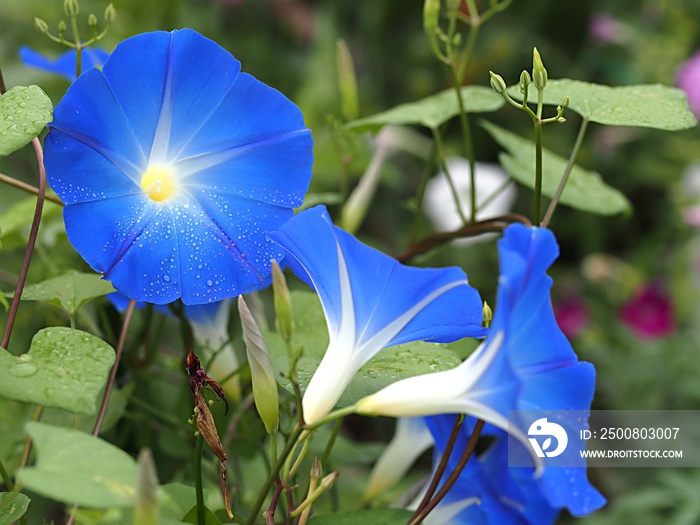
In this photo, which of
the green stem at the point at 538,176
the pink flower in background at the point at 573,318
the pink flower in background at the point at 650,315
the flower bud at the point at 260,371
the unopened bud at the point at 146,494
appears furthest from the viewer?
the pink flower in background at the point at 573,318

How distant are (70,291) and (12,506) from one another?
0.16 m

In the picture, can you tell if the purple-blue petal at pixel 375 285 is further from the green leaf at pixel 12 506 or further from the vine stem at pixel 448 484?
the green leaf at pixel 12 506

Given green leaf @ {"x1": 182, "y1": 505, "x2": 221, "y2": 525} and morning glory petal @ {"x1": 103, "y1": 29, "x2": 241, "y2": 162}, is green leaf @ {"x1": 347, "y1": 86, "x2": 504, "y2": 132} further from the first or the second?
green leaf @ {"x1": 182, "y1": 505, "x2": 221, "y2": 525}

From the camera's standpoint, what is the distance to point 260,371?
439 millimetres

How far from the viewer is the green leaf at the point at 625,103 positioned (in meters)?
0.60

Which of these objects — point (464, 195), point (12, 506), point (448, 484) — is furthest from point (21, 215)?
point (464, 195)

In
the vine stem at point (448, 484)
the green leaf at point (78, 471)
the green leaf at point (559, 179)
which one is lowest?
the green leaf at point (78, 471)

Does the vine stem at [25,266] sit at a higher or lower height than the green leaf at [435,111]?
lower

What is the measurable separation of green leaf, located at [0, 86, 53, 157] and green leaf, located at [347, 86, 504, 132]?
12.5 inches

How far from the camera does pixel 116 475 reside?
341 mm

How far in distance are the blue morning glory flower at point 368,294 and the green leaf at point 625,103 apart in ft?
0.66

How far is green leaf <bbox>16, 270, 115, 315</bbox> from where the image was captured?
54 centimetres

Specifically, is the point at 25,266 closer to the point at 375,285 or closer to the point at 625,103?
the point at 375,285

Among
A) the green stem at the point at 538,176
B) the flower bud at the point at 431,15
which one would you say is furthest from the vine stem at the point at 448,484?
the flower bud at the point at 431,15
